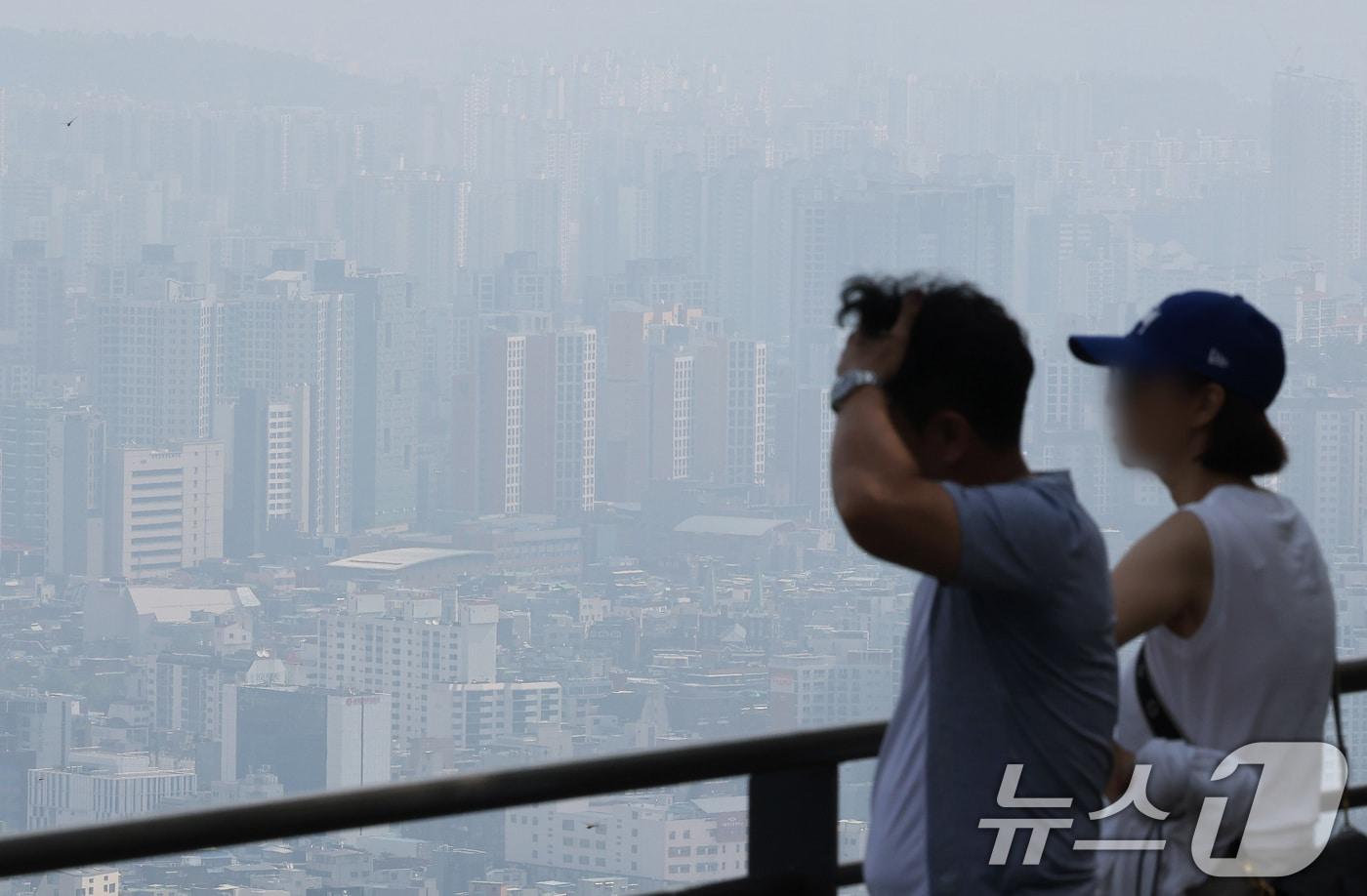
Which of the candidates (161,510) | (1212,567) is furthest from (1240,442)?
(161,510)

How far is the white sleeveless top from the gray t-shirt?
0.45 ft

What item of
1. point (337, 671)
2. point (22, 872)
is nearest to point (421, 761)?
point (337, 671)

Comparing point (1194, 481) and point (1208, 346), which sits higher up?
point (1208, 346)

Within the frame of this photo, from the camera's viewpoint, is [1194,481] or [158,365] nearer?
[1194,481]

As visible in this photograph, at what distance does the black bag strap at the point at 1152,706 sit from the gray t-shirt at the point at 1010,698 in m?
0.14

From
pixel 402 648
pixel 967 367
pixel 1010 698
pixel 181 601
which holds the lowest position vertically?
pixel 402 648

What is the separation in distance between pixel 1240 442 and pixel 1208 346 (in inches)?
3.7

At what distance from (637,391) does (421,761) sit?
18.2 meters

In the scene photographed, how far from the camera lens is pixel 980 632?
1.25 meters

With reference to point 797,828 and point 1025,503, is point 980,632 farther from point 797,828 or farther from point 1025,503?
point 797,828

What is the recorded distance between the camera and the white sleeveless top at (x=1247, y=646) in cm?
141

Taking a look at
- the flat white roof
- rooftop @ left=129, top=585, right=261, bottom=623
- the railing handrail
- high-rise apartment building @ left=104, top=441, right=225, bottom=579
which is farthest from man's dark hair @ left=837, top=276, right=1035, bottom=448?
high-rise apartment building @ left=104, top=441, right=225, bottom=579

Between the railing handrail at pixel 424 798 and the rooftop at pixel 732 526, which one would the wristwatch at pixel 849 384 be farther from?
the rooftop at pixel 732 526

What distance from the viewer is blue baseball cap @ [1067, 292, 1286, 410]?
1.53 meters
